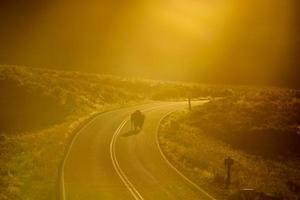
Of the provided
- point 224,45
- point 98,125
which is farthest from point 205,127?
point 224,45

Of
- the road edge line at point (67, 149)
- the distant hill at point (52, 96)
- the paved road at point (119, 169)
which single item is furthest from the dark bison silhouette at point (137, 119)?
the distant hill at point (52, 96)

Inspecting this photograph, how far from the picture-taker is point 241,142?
39344 millimetres

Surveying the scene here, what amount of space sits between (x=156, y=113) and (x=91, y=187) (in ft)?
81.2

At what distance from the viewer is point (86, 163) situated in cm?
2617

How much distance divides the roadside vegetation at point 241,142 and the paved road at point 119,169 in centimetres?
118

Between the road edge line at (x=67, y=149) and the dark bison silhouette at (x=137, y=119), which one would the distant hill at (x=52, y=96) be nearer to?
the road edge line at (x=67, y=149)

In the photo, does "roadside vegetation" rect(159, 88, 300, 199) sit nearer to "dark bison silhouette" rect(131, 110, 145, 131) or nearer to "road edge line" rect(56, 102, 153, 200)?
"dark bison silhouette" rect(131, 110, 145, 131)

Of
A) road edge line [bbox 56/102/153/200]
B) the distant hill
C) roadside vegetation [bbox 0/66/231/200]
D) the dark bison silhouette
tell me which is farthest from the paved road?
the distant hill

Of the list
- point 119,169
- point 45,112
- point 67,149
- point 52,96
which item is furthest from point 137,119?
point 52,96

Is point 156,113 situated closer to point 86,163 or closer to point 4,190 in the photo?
point 86,163

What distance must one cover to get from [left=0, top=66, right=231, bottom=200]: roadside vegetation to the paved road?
112 cm

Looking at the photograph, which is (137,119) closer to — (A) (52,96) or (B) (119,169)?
(B) (119,169)

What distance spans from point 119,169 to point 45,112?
83.0 feet

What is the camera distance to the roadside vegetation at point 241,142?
25891 millimetres
